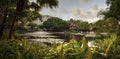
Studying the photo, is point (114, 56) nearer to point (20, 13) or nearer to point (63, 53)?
point (63, 53)

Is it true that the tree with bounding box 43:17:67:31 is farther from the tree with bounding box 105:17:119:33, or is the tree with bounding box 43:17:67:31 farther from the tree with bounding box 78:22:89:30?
the tree with bounding box 105:17:119:33

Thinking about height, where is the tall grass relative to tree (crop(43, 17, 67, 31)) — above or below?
above

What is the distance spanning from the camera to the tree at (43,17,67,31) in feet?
522

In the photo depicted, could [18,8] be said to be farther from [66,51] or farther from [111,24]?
[111,24]

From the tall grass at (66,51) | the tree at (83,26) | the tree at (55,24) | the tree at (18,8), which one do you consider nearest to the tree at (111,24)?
the tree at (18,8)

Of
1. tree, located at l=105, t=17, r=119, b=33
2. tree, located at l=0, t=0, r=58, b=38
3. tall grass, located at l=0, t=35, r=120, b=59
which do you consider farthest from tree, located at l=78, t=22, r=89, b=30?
tall grass, located at l=0, t=35, r=120, b=59

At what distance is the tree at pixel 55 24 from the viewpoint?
15915 centimetres

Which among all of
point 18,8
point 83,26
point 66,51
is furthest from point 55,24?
point 66,51

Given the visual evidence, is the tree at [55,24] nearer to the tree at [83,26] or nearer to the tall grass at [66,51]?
the tree at [83,26]

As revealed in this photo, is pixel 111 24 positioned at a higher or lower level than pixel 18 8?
lower

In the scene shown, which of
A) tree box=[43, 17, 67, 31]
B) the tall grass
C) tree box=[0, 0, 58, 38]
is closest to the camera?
the tall grass

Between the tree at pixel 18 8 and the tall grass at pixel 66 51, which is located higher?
the tree at pixel 18 8

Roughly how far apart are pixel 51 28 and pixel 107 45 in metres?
156

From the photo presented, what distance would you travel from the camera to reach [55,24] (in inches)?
6235
